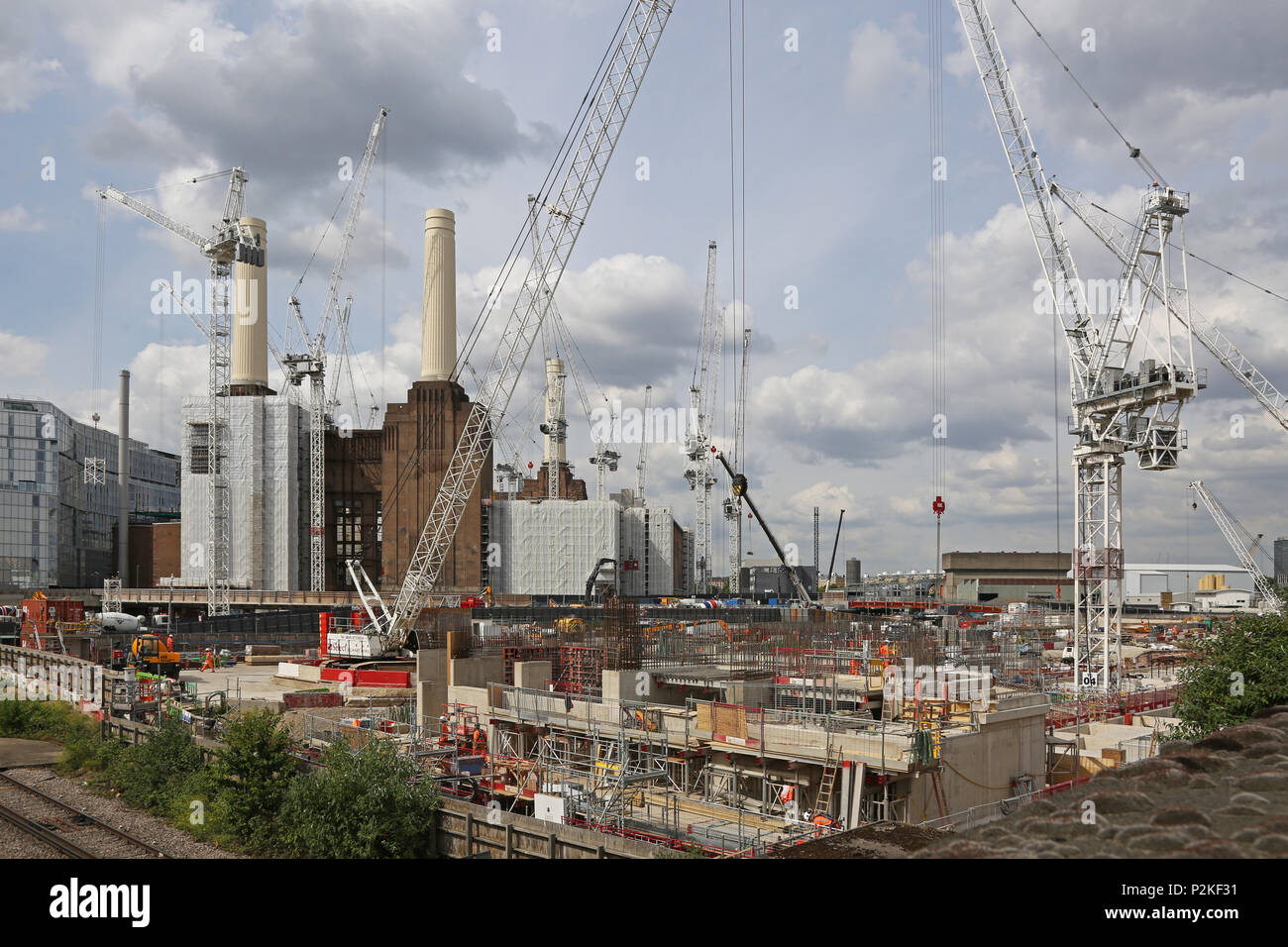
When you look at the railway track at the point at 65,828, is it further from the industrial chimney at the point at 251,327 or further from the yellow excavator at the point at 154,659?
the industrial chimney at the point at 251,327

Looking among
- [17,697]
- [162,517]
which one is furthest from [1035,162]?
[162,517]

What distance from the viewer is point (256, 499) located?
10956cm

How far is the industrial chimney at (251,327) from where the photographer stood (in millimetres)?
112438

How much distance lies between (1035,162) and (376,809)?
49.8 meters

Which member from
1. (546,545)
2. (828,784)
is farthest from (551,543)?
(828,784)

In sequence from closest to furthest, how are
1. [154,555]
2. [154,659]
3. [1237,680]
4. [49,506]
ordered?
1. [1237,680]
2. [154,659]
3. [49,506]
4. [154,555]

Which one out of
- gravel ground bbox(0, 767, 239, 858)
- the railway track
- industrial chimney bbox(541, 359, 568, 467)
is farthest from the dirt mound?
industrial chimney bbox(541, 359, 568, 467)

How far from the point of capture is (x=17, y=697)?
136 ft

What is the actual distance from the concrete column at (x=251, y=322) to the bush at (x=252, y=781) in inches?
3781

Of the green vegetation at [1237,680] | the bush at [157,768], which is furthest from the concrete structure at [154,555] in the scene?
the green vegetation at [1237,680]

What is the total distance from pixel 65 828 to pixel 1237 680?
30284 mm

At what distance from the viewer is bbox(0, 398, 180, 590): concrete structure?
116312 mm

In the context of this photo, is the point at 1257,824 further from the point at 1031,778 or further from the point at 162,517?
the point at 162,517

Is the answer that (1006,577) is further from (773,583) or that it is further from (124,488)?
(124,488)
